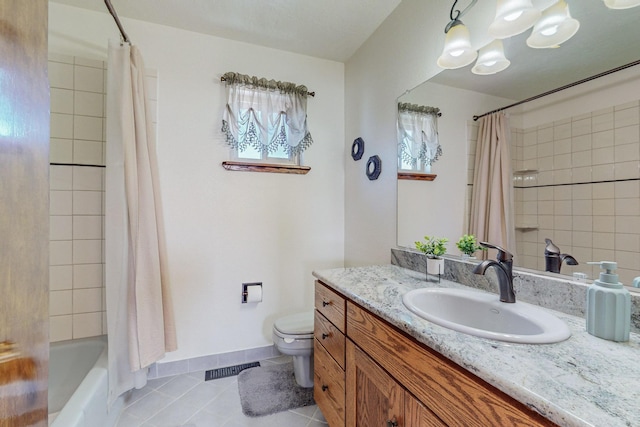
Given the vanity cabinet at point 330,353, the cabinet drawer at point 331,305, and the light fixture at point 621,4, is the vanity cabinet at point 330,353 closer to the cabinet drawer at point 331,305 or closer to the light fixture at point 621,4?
the cabinet drawer at point 331,305

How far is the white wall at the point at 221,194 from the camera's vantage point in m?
1.88

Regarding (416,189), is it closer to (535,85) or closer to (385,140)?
(385,140)

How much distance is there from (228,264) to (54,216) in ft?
3.61

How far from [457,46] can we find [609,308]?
1126 mm

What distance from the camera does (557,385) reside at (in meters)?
0.51

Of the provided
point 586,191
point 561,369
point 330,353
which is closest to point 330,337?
point 330,353

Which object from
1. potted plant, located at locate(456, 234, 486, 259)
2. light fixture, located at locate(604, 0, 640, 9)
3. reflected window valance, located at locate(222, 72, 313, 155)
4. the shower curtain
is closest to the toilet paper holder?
the shower curtain

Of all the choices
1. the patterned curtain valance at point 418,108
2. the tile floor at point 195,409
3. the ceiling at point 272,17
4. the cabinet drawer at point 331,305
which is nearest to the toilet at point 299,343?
the tile floor at point 195,409

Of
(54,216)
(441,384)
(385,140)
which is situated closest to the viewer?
(441,384)

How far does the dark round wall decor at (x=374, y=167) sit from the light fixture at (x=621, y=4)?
3.85 feet

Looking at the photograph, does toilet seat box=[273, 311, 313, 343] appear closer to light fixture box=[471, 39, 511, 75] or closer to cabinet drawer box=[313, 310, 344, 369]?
cabinet drawer box=[313, 310, 344, 369]

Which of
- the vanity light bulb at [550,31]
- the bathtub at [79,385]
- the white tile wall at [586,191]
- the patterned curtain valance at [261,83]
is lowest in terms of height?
the bathtub at [79,385]

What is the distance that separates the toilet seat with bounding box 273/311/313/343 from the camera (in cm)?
167

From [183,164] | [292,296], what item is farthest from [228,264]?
[183,164]
